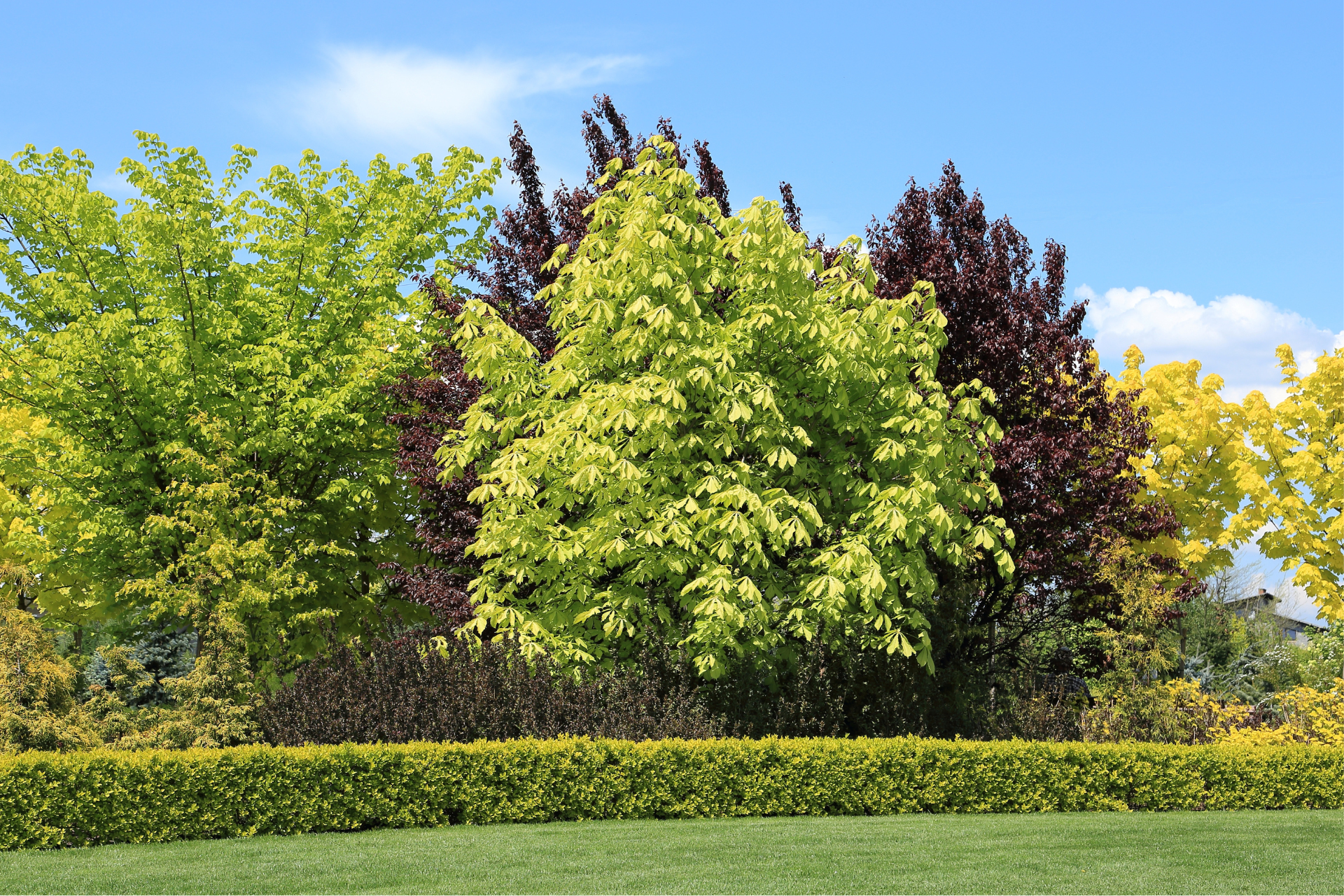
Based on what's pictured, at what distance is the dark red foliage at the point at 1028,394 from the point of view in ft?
51.0

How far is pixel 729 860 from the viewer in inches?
320

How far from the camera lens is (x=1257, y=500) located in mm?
20484

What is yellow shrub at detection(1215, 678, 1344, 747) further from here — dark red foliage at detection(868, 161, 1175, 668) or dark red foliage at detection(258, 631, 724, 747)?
dark red foliage at detection(258, 631, 724, 747)

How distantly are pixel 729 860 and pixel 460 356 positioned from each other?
10.8 metres

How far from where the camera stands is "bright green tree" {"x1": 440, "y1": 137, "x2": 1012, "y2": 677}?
1086cm

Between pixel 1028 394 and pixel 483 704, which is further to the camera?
pixel 1028 394

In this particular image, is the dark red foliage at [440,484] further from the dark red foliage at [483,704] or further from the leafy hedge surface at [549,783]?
the leafy hedge surface at [549,783]

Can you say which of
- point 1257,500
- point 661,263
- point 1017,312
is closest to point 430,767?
point 661,263

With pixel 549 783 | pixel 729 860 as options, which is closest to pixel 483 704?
pixel 549 783

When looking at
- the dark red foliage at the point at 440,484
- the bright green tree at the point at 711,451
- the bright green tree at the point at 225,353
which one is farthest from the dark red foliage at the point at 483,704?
the bright green tree at the point at 225,353

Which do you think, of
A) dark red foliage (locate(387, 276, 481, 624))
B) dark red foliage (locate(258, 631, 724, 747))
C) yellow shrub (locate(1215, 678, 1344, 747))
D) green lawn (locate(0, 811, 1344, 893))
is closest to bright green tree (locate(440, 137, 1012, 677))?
dark red foliage (locate(258, 631, 724, 747))

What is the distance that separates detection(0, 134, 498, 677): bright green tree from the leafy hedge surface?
23.5ft

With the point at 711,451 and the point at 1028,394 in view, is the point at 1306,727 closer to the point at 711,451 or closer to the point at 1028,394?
the point at 1028,394

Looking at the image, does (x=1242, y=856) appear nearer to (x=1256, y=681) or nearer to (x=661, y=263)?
(x=661, y=263)
